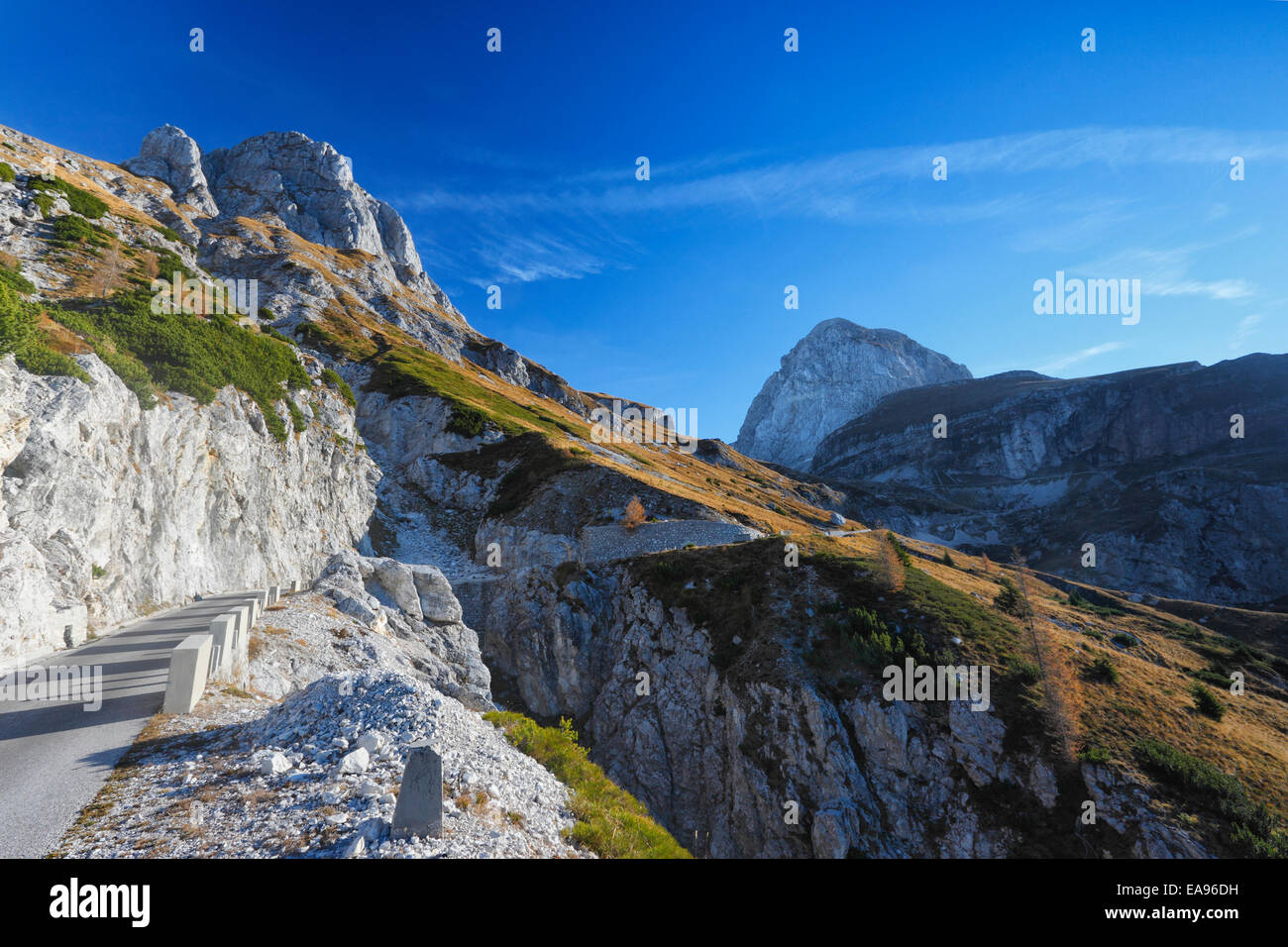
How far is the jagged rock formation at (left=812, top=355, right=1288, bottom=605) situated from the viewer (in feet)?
348

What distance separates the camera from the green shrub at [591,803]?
8047mm

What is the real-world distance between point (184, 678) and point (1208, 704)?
149 ft

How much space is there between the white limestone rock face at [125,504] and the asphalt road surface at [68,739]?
2.20m

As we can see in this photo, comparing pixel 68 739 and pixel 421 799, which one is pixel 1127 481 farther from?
pixel 68 739

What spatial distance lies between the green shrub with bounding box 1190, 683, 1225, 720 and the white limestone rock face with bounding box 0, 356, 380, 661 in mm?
49779

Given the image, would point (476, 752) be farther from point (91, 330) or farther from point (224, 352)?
point (224, 352)

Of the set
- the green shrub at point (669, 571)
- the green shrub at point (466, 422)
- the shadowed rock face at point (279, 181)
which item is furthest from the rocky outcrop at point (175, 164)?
the green shrub at point (669, 571)

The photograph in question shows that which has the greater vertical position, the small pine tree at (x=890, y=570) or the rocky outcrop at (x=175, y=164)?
the rocky outcrop at (x=175, y=164)

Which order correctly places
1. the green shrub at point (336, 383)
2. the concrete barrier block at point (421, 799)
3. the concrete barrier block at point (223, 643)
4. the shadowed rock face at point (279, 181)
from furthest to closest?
the shadowed rock face at point (279, 181)
the green shrub at point (336, 383)
the concrete barrier block at point (223, 643)
the concrete barrier block at point (421, 799)

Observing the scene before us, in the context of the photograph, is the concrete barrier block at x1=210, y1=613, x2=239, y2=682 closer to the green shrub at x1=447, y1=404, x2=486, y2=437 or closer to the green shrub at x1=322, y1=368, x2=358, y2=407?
the green shrub at x1=322, y1=368, x2=358, y2=407

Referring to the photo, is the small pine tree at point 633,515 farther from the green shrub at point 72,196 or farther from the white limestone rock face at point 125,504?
the green shrub at point 72,196

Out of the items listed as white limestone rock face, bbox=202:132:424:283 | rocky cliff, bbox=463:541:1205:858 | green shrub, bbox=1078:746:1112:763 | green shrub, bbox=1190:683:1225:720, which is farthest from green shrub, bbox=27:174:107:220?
white limestone rock face, bbox=202:132:424:283

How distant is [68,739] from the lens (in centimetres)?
865

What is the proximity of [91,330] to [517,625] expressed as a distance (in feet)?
96.7
